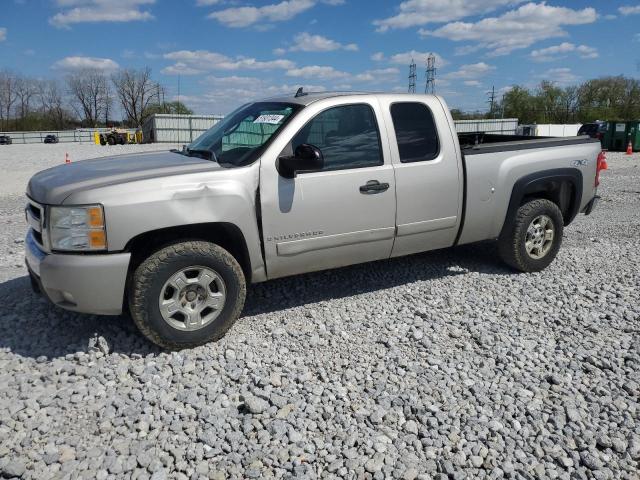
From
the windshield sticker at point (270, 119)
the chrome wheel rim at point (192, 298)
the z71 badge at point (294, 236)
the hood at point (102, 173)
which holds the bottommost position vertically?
the chrome wheel rim at point (192, 298)

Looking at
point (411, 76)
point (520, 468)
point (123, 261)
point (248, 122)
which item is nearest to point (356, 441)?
point (520, 468)

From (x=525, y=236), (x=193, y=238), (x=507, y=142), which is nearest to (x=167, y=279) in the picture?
(x=193, y=238)

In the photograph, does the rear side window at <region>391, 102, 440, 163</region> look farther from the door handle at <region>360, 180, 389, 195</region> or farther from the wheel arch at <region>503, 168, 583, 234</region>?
the wheel arch at <region>503, 168, 583, 234</region>

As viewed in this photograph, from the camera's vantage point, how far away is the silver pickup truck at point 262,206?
351 cm

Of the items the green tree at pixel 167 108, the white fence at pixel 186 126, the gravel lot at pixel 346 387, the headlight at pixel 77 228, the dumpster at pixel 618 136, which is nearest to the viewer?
the gravel lot at pixel 346 387

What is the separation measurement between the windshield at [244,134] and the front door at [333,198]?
0.58 ft

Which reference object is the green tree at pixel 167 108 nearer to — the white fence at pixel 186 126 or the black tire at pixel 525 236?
Result: the white fence at pixel 186 126

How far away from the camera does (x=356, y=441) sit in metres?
2.85

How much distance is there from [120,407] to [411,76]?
75.4m

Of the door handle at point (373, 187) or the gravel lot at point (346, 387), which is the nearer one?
the gravel lot at point (346, 387)

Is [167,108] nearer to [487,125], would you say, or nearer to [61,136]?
[61,136]

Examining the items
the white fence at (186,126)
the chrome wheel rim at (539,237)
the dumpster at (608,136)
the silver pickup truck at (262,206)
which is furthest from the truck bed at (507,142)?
the white fence at (186,126)

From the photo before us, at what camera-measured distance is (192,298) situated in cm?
385

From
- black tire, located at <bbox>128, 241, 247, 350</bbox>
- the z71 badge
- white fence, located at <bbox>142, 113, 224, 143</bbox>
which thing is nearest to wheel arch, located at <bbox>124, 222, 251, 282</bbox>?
black tire, located at <bbox>128, 241, 247, 350</bbox>
